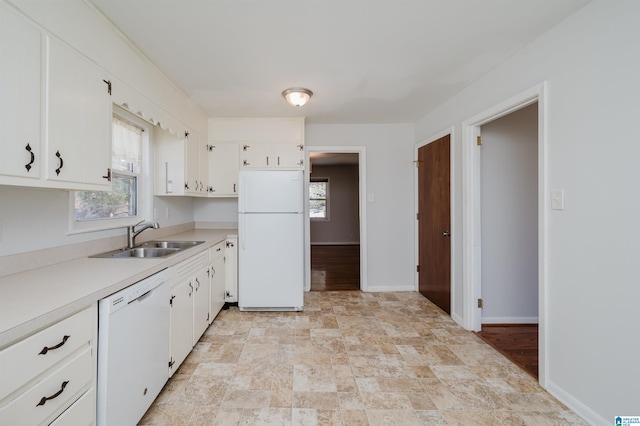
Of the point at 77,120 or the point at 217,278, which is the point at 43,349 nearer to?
the point at 77,120

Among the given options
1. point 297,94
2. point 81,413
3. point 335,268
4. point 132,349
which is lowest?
point 335,268

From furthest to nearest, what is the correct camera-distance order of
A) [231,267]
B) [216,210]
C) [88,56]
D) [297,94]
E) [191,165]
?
[216,210] < [231,267] < [191,165] < [297,94] < [88,56]

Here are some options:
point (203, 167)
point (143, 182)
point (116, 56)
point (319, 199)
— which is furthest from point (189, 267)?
point (319, 199)

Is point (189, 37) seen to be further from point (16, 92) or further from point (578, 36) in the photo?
point (578, 36)

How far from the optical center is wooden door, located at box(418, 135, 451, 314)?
3.16 meters

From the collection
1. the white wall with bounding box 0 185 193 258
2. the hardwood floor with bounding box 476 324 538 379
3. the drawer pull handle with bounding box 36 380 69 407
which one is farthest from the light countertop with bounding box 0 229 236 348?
the hardwood floor with bounding box 476 324 538 379

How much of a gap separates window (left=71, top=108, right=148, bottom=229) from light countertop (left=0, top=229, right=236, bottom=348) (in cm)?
36

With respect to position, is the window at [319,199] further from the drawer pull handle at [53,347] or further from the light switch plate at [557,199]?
the drawer pull handle at [53,347]

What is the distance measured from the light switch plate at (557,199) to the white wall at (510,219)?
3.59ft

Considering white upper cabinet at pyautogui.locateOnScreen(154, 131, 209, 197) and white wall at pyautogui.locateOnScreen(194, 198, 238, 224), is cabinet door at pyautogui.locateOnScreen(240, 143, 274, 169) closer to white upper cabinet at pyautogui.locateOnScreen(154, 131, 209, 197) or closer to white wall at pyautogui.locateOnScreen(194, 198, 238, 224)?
white wall at pyautogui.locateOnScreen(194, 198, 238, 224)

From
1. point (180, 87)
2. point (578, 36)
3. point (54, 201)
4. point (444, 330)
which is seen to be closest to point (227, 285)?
point (54, 201)

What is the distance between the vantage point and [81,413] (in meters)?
1.12

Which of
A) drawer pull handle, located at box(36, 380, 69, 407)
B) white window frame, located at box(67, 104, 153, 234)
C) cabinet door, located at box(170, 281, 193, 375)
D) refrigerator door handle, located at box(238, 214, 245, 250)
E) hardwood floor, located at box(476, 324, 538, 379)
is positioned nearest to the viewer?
drawer pull handle, located at box(36, 380, 69, 407)

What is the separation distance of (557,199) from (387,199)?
2.29 m
